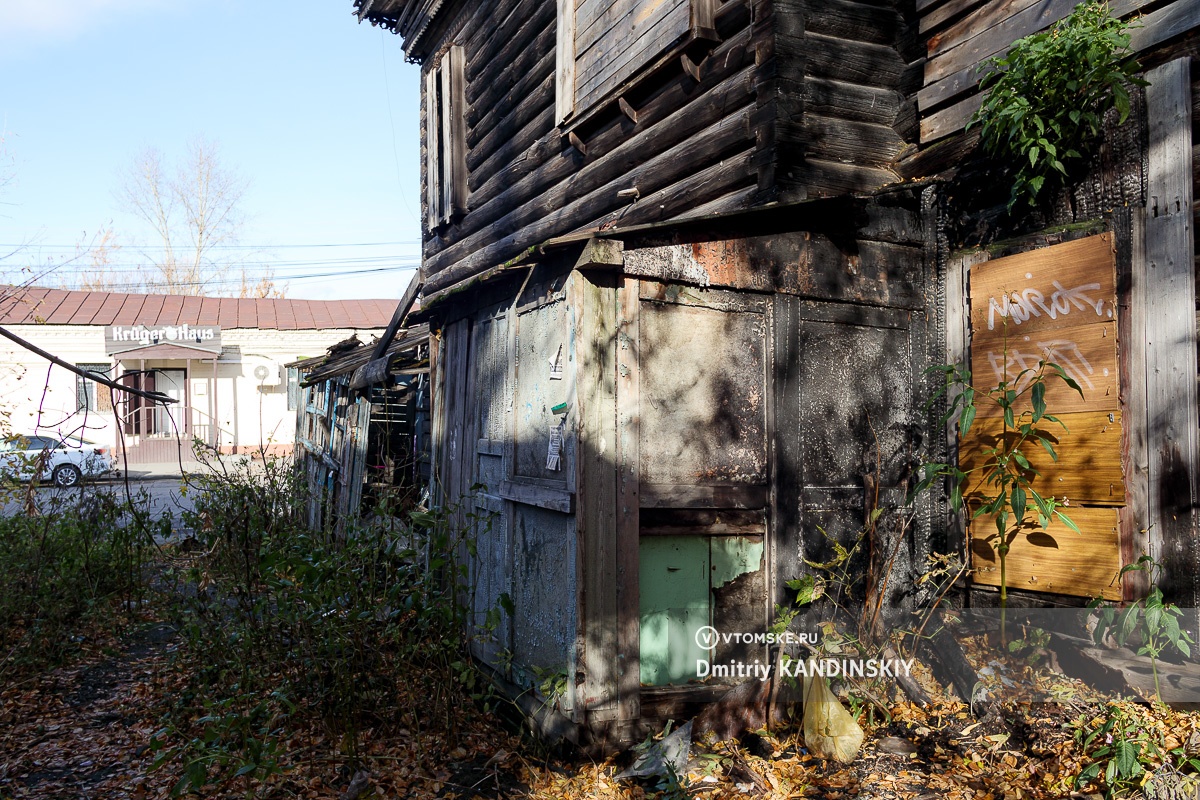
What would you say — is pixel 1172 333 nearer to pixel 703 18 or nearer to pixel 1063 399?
pixel 1063 399

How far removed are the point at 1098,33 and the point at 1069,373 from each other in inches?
63.6

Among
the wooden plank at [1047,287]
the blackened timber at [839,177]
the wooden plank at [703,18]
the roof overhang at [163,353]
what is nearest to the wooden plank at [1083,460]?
the wooden plank at [1047,287]

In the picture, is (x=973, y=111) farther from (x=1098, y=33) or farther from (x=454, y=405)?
(x=454, y=405)

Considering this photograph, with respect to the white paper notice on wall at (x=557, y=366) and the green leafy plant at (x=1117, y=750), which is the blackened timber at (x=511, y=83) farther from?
the green leafy plant at (x=1117, y=750)

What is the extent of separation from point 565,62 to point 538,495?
403 centimetres

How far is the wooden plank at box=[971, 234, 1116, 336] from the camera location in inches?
158

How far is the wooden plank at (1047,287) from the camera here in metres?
4.02

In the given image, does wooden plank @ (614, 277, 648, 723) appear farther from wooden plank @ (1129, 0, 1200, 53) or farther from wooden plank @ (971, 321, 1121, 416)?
wooden plank @ (1129, 0, 1200, 53)

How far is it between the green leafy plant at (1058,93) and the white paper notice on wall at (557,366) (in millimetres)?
2515

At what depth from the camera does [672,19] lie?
5410 mm

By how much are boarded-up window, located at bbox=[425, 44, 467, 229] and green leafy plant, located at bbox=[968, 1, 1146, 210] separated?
20.7ft

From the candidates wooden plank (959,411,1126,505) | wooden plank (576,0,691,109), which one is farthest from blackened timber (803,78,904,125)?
wooden plank (959,411,1126,505)
